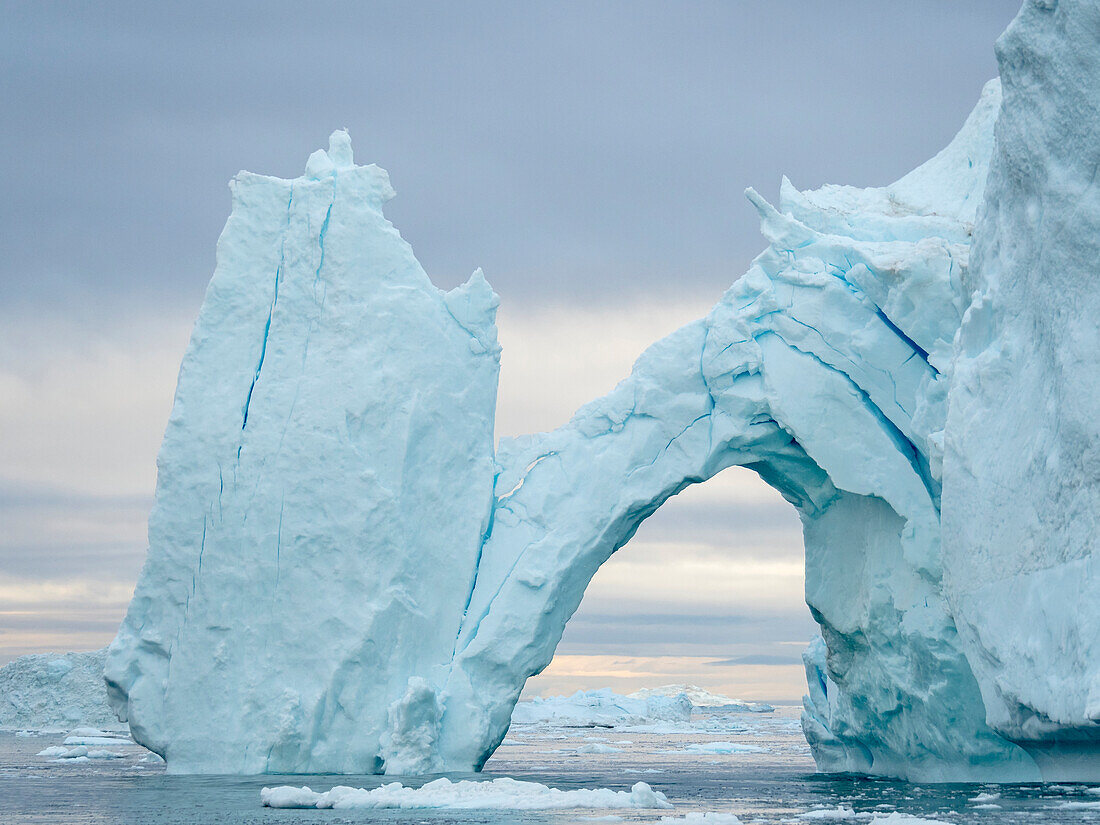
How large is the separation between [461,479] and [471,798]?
558 centimetres

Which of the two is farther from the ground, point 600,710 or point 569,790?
point 600,710

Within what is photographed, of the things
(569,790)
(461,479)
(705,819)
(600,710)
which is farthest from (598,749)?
(600,710)

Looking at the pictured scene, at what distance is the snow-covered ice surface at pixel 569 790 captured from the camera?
9.52 m

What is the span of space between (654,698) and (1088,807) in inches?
1740

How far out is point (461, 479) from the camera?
623 inches

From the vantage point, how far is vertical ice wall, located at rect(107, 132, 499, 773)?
1461cm

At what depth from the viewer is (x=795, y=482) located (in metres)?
16.6

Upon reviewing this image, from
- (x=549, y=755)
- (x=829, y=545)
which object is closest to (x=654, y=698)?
(x=549, y=755)

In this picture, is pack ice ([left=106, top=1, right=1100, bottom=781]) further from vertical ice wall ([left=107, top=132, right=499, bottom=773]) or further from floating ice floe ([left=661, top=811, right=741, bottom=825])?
floating ice floe ([left=661, top=811, right=741, bottom=825])

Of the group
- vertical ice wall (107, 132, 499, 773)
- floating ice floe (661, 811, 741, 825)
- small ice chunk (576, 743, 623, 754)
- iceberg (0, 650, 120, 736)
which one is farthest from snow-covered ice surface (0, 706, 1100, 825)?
iceberg (0, 650, 120, 736)

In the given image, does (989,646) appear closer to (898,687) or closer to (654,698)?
(898,687)

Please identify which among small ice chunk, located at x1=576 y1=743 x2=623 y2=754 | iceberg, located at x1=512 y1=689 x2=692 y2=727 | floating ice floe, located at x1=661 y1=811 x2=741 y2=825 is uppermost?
iceberg, located at x1=512 y1=689 x2=692 y2=727

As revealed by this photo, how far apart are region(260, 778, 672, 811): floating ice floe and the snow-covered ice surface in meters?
0.11

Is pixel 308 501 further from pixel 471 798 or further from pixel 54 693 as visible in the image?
pixel 54 693
